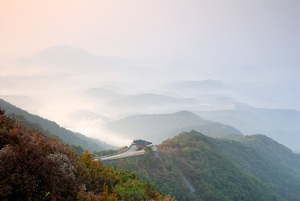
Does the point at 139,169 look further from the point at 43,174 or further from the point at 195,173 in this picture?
the point at 43,174

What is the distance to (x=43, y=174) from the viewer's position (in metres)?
10.3

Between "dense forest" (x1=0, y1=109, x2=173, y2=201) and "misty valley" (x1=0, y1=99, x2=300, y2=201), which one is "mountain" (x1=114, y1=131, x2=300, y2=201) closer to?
"misty valley" (x1=0, y1=99, x2=300, y2=201)

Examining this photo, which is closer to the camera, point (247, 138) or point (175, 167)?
point (175, 167)

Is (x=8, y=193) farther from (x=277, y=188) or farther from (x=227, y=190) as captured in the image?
(x=277, y=188)

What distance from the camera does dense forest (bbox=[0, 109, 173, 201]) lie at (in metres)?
9.53

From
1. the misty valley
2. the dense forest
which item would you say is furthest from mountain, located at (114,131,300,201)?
the dense forest

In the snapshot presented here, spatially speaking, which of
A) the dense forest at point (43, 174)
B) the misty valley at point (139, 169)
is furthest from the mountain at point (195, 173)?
the dense forest at point (43, 174)

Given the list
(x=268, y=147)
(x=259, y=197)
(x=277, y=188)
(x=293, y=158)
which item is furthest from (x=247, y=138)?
(x=259, y=197)

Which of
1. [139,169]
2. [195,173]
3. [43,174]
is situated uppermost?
[43,174]

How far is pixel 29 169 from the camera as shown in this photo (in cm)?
1006

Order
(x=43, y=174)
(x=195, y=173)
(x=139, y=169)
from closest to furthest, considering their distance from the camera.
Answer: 1. (x=43, y=174)
2. (x=139, y=169)
3. (x=195, y=173)

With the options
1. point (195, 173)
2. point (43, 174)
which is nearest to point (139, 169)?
point (195, 173)

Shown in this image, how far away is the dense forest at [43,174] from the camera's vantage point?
953cm

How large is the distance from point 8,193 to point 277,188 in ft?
372
